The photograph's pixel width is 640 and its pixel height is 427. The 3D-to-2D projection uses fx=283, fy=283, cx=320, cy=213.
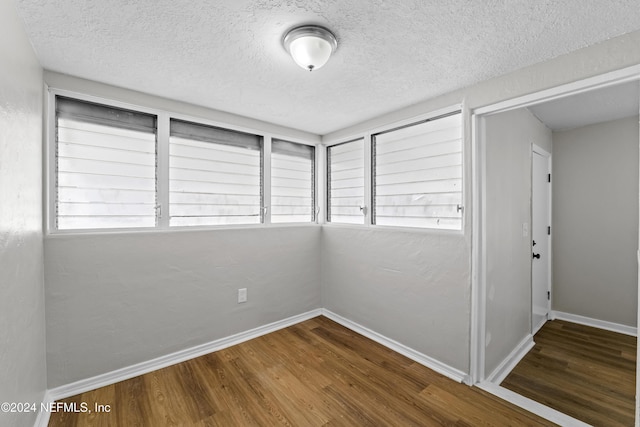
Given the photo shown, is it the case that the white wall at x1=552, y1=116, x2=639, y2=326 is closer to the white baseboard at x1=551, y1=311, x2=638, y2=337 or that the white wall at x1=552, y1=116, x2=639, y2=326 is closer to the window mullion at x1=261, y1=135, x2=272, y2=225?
the white baseboard at x1=551, y1=311, x2=638, y2=337

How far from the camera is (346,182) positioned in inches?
133

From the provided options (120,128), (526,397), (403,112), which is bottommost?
(526,397)

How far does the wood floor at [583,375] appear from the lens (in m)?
1.99

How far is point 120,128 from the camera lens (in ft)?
7.41

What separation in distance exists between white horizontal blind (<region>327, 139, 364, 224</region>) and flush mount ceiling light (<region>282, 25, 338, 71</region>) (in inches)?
65.8

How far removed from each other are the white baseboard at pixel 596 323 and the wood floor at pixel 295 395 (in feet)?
7.64

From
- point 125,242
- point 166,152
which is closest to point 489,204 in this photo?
point 166,152

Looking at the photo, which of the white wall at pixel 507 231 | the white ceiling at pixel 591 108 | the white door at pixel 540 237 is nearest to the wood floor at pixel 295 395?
the white wall at pixel 507 231

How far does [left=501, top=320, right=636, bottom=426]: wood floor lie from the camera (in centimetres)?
199

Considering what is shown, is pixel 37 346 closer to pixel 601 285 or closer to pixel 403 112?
pixel 403 112

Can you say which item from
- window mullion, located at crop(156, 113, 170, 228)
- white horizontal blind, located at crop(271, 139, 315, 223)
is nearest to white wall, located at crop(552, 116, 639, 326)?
white horizontal blind, located at crop(271, 139, 315, 223)

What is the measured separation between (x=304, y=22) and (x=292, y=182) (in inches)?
81.7

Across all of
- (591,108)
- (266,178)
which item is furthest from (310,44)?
(591,108)

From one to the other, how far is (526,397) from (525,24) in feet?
8.20
